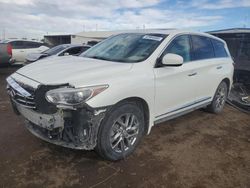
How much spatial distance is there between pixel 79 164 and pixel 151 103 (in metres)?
1.29

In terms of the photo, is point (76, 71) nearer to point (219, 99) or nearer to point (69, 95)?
point (69, 95)

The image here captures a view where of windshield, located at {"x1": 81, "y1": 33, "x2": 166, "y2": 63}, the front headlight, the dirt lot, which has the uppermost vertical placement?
windshield, located at {"x1": 81, "y1": 33, "x2": 166, "y2": 63}

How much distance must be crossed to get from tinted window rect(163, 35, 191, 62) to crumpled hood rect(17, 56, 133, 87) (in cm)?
94

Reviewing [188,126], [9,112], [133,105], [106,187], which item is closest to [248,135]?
[188,126]

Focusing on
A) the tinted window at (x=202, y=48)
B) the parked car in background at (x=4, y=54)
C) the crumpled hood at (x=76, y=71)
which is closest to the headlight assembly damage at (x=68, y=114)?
the crumpled hood at (x=76, y=71)

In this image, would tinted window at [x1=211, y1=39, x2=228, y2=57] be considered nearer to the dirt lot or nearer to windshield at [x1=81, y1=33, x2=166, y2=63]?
the dirt lot

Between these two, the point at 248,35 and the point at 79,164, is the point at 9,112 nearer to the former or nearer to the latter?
the point at 79,164

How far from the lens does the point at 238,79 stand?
8.23m

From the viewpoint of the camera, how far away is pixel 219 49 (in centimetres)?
566

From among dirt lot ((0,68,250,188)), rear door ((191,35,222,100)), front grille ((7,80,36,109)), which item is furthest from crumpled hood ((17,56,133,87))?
rear door ((191,35,222,100))

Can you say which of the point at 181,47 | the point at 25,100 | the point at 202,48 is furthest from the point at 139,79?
the point at 202,48

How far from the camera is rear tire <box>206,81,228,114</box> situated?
5.72m

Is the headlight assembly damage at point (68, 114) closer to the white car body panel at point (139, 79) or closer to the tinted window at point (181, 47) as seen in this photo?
the white car body panel at point (139, 79)

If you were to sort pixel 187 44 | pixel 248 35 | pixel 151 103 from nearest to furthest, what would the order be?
pixel 151 103, pixel 187 44, pixel 248 35
